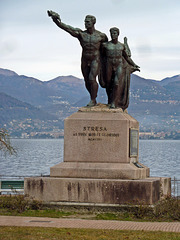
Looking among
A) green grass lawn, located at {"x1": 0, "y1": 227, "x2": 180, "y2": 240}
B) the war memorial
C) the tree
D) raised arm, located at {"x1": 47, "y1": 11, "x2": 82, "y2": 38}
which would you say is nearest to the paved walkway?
green grass lawn, located at {"x1": 0, "y1": 227, "x2": 180, "y2": 240}

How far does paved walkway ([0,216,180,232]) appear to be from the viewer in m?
14.6

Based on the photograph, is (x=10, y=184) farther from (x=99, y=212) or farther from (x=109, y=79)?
(x=99, y=212)

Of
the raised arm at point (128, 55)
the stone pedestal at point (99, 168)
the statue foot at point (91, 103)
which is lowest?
the stone pedestal at point (99, 168)

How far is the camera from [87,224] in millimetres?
15062

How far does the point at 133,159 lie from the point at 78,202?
2.28 metres

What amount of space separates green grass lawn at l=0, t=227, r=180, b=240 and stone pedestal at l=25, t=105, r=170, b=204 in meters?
3.09

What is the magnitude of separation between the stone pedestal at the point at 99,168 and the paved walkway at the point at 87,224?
142 cm

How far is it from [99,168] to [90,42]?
3640mm

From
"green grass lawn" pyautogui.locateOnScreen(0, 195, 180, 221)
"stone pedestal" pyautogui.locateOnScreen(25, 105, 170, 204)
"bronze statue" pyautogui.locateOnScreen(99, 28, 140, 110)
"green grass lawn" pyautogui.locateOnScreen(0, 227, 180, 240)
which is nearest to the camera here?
"green grass lawn" pyautogui.locateOnScreen(0, 227, 180, 240)

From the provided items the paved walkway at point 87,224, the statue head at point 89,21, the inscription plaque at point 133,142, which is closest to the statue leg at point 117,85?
the inscription plaque at point 133,142

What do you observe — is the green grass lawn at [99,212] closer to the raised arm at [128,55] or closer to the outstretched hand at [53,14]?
the raised arm at [128,55]

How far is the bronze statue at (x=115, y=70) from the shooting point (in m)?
18.8

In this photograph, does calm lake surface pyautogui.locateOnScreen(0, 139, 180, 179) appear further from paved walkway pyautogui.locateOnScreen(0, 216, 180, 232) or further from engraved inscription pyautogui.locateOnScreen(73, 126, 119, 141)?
paved walkway pyautogui.locateOnScreen(0, 216, 180, 232)

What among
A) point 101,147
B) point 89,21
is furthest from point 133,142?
point 89,21
